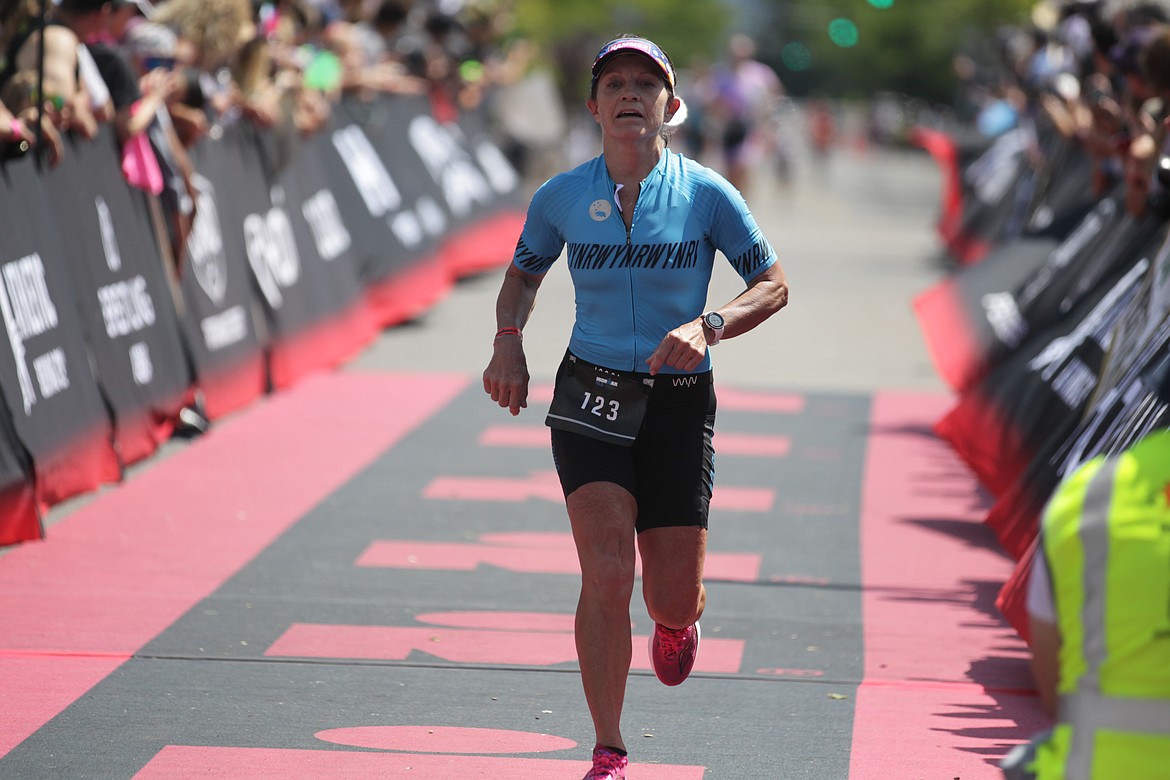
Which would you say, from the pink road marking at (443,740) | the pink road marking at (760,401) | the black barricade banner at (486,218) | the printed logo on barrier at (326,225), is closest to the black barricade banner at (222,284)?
the printed logo on barrier at (326,225)

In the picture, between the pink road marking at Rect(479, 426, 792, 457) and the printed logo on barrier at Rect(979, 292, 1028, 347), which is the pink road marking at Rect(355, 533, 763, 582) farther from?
the printed logo on barrier at Rect(979, 292, 1028, 347)

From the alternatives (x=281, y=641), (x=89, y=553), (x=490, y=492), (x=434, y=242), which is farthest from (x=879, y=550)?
(x=434, y=242)

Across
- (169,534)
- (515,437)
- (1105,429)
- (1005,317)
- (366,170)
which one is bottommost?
(515,437)

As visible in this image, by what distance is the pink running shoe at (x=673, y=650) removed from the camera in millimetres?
4949

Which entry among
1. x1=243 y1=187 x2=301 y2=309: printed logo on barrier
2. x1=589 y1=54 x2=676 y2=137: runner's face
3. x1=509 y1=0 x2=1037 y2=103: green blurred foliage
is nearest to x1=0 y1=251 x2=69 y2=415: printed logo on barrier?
x1=243 y1=187 x2=301 y2=309: printed logo on barrier

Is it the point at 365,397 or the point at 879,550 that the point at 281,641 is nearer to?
the point at 879,550

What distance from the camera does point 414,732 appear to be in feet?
16.9

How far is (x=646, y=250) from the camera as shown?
4656 millimetres

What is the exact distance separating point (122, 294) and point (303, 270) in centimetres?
307

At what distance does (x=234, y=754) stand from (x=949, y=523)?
4.44 m

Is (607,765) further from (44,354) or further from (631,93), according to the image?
(44,354)

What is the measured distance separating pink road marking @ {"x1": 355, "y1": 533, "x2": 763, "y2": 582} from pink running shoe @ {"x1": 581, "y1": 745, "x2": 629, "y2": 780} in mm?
2594

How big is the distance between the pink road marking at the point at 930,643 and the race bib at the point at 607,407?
124cm

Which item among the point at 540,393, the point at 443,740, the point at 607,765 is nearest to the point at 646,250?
the point at 607,765
